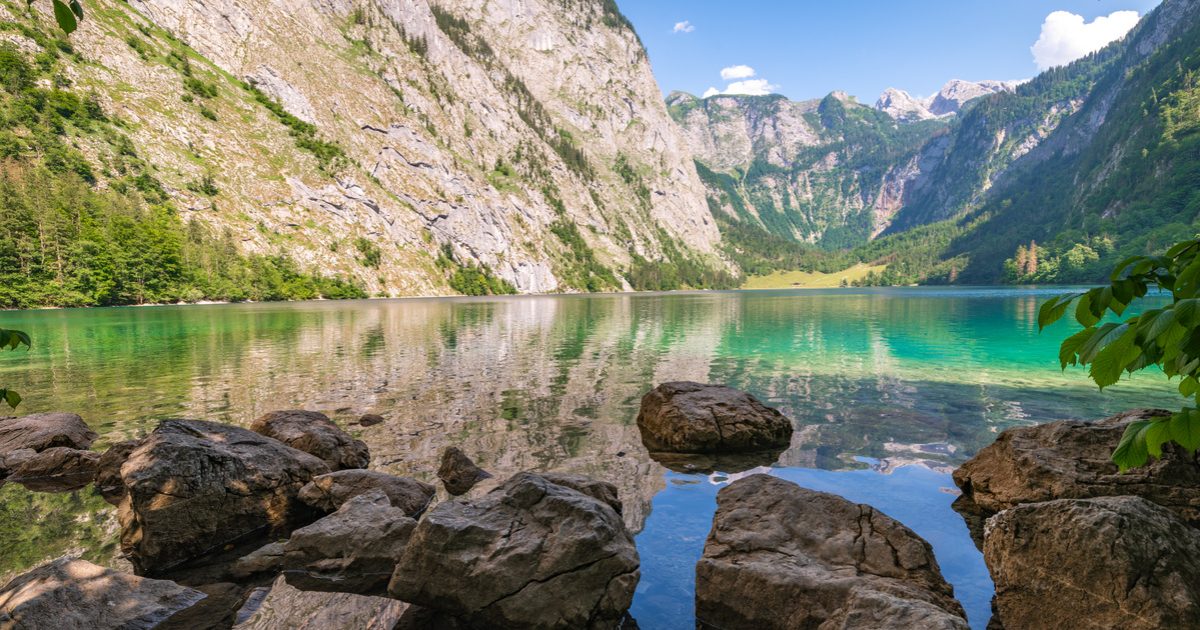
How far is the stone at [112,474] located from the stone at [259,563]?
17.2ft

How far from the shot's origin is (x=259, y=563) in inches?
344

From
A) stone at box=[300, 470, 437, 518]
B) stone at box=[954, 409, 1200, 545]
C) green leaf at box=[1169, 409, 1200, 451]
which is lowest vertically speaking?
stone at box=[300, 470, 437, 518]

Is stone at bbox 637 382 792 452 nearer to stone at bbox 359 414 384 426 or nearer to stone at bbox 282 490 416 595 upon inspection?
stone at bbox 282 490 416 595

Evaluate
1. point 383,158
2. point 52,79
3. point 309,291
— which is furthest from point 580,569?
point 383,158

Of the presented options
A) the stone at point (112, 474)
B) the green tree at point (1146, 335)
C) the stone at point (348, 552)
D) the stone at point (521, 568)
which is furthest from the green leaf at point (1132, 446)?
the stone at point (112, 474)

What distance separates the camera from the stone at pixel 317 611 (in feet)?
23.8

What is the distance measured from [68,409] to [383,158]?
177624 millimetres

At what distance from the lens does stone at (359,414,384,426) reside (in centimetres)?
1795

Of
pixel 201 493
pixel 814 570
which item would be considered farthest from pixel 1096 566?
pixel 201 493

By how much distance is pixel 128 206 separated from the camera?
11338 centimetres

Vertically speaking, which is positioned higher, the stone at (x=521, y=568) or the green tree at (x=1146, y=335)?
the green tree at (x=1146, y=335)

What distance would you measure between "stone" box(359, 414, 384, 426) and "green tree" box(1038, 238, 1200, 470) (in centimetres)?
1867

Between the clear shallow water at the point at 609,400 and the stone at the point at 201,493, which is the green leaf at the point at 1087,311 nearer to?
the clear shallow water at the point at 609,400

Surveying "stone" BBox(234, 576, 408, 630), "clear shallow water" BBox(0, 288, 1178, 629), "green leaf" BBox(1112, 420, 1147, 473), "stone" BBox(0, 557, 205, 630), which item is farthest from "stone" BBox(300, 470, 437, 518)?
"green leaf" BBox(1112, 420, 1147, 473)
